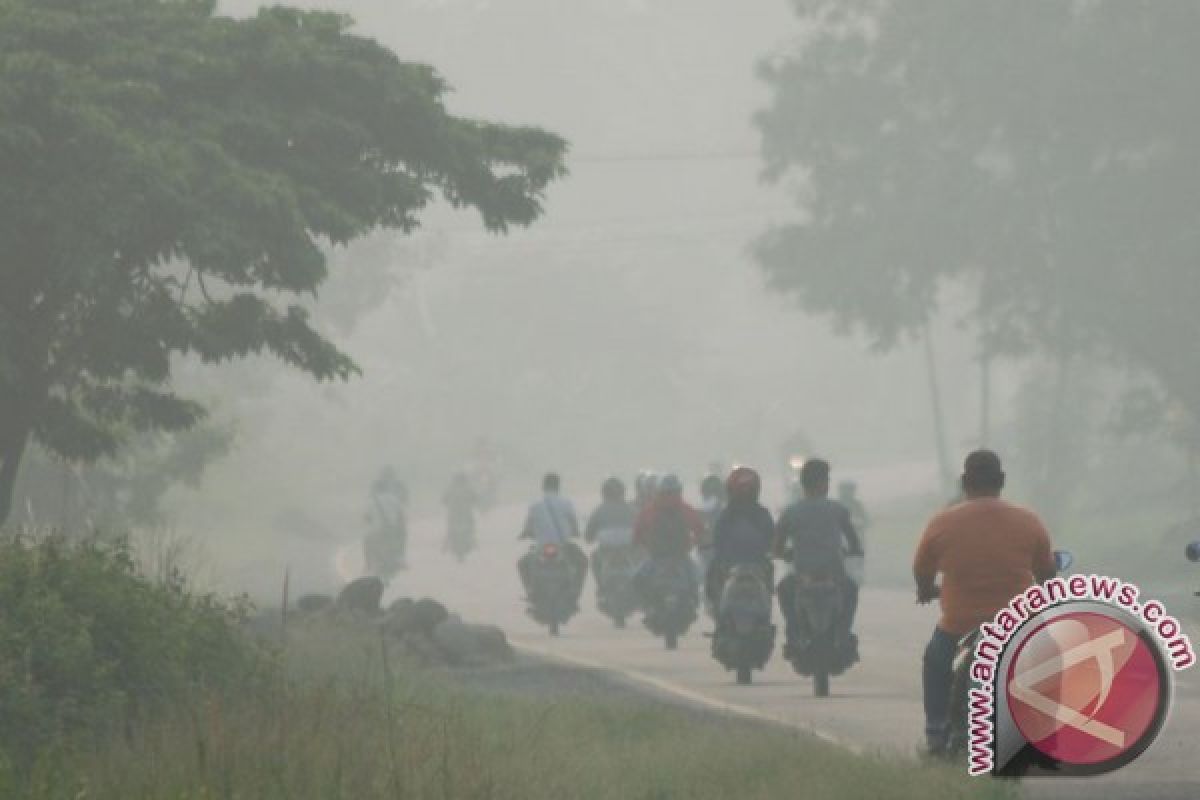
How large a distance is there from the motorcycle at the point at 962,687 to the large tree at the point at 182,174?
948 cm

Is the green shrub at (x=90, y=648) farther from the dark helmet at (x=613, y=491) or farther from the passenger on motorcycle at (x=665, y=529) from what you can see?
the dark helmet at (x=613, y=491)

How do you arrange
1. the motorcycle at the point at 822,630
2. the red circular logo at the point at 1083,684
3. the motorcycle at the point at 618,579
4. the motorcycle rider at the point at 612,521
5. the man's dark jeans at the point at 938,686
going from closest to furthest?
the red circular logo at the point at 1083,684 < the man's dark jeans at the point at 938,686 < the motorcycle at the point at 822,630 < the motorcycle rider at the point at 612,521 < the motorcycle at the point at 618,579

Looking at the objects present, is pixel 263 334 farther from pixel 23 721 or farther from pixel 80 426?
pixel 23 721

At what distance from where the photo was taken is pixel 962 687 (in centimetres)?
1451

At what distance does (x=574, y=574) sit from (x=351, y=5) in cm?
15778

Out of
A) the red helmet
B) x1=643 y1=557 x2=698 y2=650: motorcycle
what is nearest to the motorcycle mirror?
the red helmet

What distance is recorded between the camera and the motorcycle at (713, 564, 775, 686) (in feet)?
80.2

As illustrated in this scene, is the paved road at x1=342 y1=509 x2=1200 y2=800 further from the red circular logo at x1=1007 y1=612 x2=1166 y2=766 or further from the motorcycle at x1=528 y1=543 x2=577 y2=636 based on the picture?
the red circular logo at x1=1007 y1=612 x2=1166 y2=766

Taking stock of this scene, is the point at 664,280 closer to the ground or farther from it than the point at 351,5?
closer to the ground

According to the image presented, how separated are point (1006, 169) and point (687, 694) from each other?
38.7 m

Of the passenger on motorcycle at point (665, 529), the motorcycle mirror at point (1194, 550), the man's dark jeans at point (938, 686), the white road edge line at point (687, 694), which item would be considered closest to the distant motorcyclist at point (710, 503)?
the passenger on motorcycle at point (665, 529)

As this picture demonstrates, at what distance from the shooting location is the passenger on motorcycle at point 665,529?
98.2 feet

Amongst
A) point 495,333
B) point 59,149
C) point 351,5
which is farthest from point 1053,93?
point 351,5

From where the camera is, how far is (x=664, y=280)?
158 m
